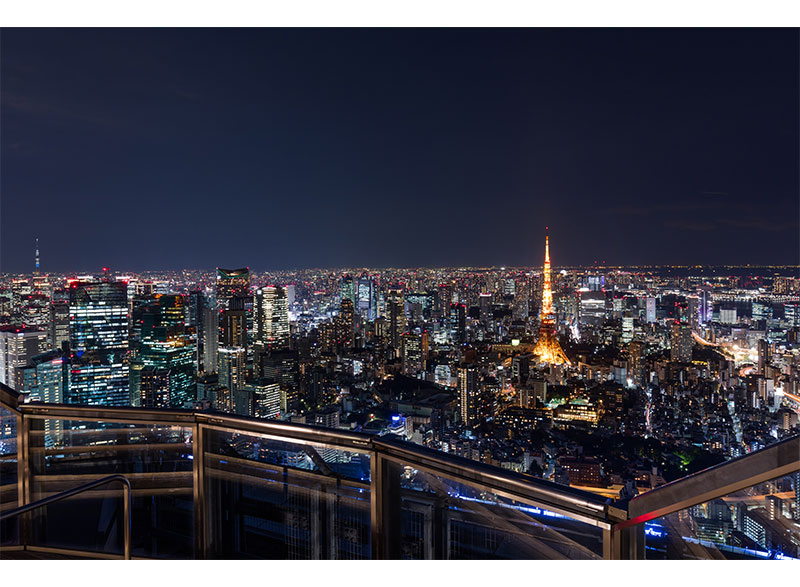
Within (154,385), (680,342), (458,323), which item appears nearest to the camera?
(680,342)

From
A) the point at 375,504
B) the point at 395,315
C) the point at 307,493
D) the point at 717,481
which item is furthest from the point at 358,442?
the point at 395,315

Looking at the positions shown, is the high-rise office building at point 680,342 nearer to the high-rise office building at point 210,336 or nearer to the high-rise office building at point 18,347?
the high-rise office building at point 210,336

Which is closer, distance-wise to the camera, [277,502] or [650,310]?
[277,502]

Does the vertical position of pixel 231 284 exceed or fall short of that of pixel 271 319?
it exceeds it

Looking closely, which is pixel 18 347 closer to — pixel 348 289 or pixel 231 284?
pixel 231 284

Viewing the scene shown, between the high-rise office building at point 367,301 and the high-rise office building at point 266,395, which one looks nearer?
the high-rise office building at point 266,395

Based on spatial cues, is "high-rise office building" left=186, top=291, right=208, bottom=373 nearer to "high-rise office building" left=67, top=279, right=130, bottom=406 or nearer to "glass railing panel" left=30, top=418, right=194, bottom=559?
"high-rise office building" left=67, top=279, right=130, bottom=406

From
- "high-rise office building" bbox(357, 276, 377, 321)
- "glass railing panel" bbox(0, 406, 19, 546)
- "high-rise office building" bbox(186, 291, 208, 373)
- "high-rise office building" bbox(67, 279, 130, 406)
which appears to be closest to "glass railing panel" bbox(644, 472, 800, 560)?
"glass railing panel" bbox(0, 406, 19, 546)

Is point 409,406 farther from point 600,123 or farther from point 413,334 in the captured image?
point 600,123

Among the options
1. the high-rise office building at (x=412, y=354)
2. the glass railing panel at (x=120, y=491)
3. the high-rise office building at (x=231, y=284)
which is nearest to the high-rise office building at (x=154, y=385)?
the high-rise office building at (x=231, y=284)
